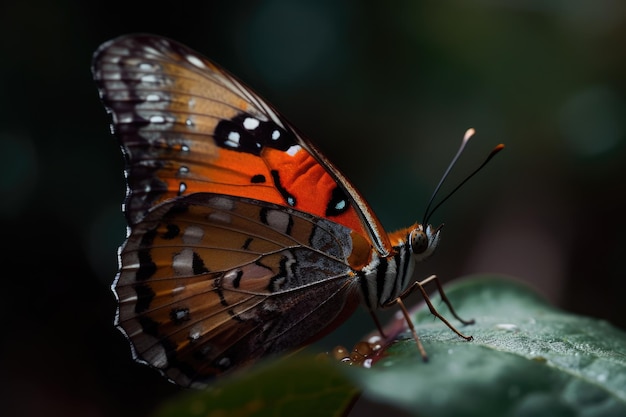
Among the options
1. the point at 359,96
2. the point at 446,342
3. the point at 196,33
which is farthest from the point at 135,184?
the point at 359,96

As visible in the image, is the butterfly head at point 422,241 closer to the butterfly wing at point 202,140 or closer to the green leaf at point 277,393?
the butterfly wing at point 202,140

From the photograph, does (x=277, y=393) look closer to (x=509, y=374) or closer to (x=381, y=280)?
(x=509, y=374)

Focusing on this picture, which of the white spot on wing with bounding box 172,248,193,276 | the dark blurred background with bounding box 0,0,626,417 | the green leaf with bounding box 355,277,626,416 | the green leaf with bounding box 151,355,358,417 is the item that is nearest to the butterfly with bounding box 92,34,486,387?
Result: the white spot on wing with bounding box 172,248,193,276

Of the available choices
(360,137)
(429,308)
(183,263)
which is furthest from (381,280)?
(360,137)

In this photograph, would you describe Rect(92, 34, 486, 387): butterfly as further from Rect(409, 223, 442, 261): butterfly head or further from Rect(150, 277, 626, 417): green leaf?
Rect(150, 277, 626, 417): green leaf

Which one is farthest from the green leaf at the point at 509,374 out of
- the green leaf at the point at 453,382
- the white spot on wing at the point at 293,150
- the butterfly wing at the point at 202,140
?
the white spot on wing at the point at 293,150

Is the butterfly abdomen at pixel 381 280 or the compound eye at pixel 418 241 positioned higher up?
the compound eye at pixel 418 241

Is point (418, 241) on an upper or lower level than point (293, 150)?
lower
